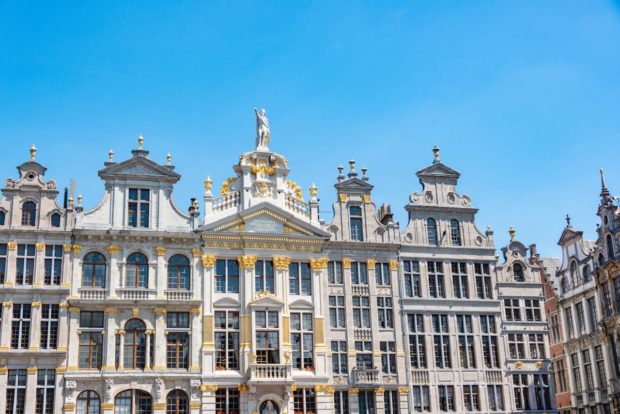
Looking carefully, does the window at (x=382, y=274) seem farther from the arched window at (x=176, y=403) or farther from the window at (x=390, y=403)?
the arched window at (x=176, y=403)

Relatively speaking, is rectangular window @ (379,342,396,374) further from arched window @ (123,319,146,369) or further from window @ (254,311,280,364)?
arched window @ (123,319,146,369)

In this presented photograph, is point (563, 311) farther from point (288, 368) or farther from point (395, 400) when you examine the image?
point (288, 368)

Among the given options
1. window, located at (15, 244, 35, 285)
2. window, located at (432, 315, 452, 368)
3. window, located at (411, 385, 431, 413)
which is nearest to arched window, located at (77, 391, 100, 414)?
window, located at (15, 244, 35, 285)

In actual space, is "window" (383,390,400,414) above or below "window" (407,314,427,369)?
below

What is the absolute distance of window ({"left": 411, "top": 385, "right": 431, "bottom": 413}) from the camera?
154 feet

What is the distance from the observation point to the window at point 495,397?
159ft

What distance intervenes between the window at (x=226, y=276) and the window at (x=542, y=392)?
711 inches

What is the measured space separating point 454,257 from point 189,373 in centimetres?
1663

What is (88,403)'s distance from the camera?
42750 millimetres

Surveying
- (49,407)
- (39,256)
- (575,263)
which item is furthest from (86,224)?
(575,263)

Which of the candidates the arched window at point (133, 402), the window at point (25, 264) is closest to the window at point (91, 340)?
the arched window at point (133, 402)

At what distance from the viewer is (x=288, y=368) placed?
44.4 meters

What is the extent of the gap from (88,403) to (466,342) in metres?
20.7

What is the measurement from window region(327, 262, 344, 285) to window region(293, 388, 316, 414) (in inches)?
244
